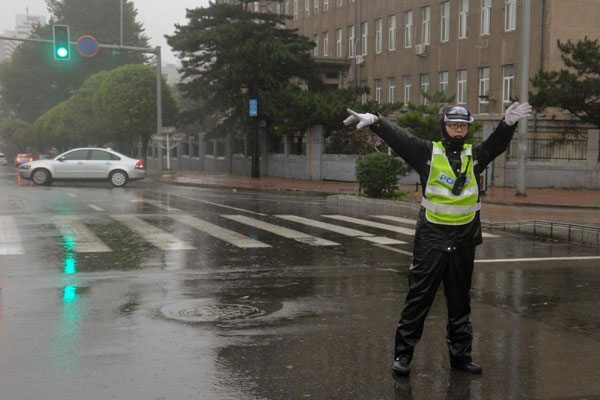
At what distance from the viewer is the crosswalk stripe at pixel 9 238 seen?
11.2 meters

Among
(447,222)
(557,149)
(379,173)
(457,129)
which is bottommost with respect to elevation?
(379,173)

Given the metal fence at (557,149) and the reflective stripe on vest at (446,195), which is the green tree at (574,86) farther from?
Result: the reflective stripe on vest at (446,195)

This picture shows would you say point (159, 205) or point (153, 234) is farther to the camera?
point (159, 205)

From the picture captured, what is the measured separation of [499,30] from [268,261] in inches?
1093

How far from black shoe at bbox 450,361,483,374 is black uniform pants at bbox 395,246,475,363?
0.03 meters

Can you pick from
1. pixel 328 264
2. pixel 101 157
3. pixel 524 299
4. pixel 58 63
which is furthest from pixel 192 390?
pixel 58 63

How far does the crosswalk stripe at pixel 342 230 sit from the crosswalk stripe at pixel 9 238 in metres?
5.38

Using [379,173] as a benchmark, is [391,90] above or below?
above

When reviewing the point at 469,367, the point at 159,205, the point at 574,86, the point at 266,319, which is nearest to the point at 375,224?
the point at 159,205

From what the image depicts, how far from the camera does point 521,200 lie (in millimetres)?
21750

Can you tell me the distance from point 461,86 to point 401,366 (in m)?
34.6

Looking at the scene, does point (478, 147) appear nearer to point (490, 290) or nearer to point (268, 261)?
point (490, 290)

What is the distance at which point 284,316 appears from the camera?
22.8ft

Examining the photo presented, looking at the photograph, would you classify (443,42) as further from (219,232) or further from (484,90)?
(219,232)
